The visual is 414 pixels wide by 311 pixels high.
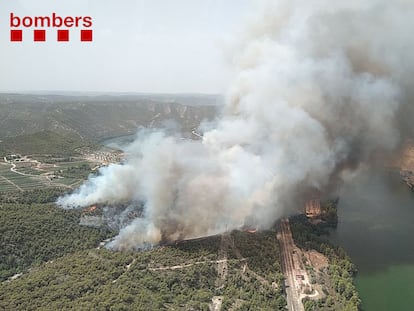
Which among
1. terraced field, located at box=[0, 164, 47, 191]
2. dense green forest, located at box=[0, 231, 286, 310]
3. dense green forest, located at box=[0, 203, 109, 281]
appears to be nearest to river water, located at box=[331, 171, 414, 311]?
dense green forest, located at box=[0, 231, 286, 310]

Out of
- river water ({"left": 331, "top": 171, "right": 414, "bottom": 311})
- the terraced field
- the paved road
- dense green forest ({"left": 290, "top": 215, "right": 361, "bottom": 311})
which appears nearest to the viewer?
dense green forest ({"left": 290, "top": 215, "right": 361, "bottom": 311})

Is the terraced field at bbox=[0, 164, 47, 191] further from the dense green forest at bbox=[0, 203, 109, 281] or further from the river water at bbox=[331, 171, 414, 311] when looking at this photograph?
the river water at bbox=[331, 171, 414, 311]

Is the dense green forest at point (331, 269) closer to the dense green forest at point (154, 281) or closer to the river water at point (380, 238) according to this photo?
the river water at point (380, 238)

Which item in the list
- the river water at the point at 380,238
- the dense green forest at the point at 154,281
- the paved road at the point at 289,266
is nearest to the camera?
the dense green forest at the point at 154,281

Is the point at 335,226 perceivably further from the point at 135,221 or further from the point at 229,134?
the point at 135,221

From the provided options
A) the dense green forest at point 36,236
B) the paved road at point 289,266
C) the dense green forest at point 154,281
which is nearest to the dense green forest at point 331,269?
the paved road at point 289,266

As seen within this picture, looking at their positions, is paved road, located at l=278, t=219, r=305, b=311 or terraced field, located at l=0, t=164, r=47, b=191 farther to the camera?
terraced field, located at l=0, t=164, r=47, b=191

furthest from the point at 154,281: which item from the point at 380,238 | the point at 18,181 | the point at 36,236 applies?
the point at 18,181
